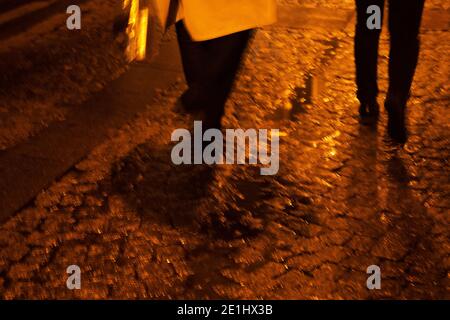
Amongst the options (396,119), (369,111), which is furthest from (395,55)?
(369,111)

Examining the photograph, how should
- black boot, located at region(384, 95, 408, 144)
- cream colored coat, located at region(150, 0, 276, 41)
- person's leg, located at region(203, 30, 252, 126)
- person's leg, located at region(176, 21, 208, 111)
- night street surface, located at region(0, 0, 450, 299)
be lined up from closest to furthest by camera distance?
1. night street surface, located at region(0, 0, 450, 299)
2. cream colored coat, located at region(150, 0, 276, 41)
3. person's leg, located at region(203, 30, 252, 126)
4. black boot, located at region(384, 95, 408, 144)
5. person's leg, located at region(176, 21, 208, 111)

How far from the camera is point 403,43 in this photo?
3.68 m

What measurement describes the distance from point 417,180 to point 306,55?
2.15 metres

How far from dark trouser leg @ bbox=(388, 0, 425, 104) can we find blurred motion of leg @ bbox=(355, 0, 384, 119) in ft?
0.57

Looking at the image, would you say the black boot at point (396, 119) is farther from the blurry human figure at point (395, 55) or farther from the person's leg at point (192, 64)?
the person's leg at point (192, 64)

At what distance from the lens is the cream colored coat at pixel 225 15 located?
3418mm

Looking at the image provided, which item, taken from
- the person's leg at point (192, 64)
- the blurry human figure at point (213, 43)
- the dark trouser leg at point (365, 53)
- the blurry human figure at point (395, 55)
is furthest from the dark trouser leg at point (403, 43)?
the person's leg at point (192, 64)

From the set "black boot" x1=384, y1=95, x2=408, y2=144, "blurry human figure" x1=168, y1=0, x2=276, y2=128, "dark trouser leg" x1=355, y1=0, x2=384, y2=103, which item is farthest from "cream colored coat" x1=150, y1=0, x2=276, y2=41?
"black boot" x1=384, y1=95, x2=408, y2=144

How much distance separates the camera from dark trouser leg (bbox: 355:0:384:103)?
375cm

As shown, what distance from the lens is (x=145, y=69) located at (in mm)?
5043

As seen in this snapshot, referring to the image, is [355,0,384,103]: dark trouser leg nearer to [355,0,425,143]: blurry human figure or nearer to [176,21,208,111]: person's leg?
[355,0,425,143]: blurry human figure

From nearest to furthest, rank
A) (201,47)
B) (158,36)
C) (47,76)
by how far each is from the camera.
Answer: (201,47) → (47,76) → (158,36)
